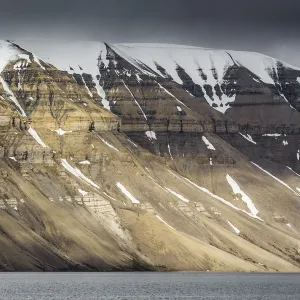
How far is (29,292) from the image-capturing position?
198 m

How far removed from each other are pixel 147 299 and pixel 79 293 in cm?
1414

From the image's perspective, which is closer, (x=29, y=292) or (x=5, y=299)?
(x=5, y=299)

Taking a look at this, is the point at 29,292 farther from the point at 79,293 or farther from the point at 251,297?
the point at 251,297

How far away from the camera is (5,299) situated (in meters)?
184

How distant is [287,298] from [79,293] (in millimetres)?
26018

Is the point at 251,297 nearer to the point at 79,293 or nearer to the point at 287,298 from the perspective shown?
the point at 287,298

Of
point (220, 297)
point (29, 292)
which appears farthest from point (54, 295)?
point (220, 297)

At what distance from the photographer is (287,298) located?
7525 inches

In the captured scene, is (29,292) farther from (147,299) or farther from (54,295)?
(147,299)

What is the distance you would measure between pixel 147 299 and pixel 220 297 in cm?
1174

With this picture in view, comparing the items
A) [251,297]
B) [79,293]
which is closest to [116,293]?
[79,293]

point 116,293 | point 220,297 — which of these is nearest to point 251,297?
point 220,297

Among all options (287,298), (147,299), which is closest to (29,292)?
(147,299)

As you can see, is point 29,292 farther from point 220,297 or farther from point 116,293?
point 220,297
